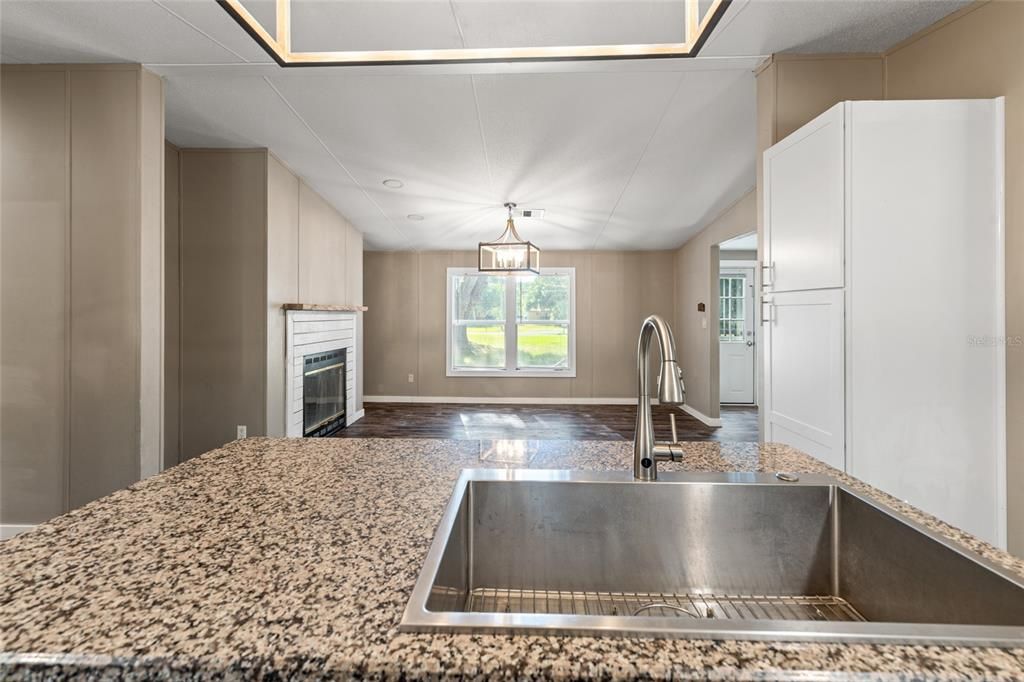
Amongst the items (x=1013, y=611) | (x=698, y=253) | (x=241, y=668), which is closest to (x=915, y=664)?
(x=1013, y=611)

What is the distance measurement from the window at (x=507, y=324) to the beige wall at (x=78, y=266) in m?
4.92

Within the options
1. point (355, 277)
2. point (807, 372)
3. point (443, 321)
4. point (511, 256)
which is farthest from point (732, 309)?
point (807, 372)

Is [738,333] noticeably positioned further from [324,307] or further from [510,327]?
[324,307]

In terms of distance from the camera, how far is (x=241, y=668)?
17.4 inches

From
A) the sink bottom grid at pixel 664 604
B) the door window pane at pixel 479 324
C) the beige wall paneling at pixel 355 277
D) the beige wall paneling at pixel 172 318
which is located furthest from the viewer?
the door window pane at pixel 479 324

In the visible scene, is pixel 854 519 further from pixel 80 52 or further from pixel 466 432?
pixel 466 432

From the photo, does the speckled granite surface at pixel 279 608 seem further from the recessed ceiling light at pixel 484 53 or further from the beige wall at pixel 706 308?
the beige wall at pixel 706 308

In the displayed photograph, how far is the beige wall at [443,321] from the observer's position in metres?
7.18

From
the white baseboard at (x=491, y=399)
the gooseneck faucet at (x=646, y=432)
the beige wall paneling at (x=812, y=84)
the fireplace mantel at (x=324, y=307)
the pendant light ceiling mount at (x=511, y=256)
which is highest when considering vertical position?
the beige wall paneling at (x=812, y=84)

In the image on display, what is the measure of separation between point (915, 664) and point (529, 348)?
6891 mm

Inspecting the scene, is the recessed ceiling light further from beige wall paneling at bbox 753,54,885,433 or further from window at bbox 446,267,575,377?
window at bbox 446,267,575,377

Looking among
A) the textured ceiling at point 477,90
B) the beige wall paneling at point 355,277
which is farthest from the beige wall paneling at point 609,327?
the beige wall paneling at point 355,277

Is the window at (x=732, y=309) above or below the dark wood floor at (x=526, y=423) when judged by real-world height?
above

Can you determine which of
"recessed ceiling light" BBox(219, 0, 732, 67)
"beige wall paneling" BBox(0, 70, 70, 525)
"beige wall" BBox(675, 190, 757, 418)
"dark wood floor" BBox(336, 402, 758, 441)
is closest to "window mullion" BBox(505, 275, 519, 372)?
"dark wood floor" BBox(336, 402, 758, 441)
